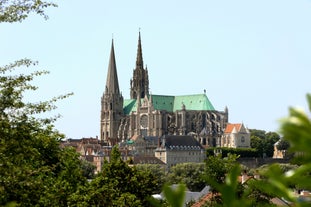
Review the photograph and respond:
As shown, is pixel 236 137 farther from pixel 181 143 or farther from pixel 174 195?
pixel 174 195

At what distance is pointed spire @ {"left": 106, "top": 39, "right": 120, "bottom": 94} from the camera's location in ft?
557

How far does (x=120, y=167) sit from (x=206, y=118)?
419ft

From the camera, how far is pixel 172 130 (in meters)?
161

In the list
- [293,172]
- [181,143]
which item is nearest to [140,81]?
[181,143]

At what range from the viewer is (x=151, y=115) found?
6373 inches

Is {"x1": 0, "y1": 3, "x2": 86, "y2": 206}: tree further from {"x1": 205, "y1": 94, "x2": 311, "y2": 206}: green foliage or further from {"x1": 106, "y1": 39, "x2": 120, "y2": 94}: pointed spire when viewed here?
{"x1": 106, "y1": 39, "x2": 120, "y2": 94}: pointed spire

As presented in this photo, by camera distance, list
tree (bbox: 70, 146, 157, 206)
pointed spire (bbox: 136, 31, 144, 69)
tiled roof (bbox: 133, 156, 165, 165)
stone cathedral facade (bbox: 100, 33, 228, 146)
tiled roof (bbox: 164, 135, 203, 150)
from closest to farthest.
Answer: tree (bbox: 70, 146, 157, 206), tiled roof (bbox: 133, 156, 165, 165), tiled roof (bbox: 164, 135, 203, 150), stone cathedral facade (bbox: 100, 33, 228, 146), pointed spire (bbox: 136, 31, 144, 69)

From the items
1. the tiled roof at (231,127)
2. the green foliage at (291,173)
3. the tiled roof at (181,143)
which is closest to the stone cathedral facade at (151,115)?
the tiled roof at (231,127)

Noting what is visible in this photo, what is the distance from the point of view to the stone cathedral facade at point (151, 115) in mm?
160000

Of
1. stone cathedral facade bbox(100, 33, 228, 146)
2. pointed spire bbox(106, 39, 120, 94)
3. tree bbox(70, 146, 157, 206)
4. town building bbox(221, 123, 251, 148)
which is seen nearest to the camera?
tree bbox(70, 146, 157, 206)

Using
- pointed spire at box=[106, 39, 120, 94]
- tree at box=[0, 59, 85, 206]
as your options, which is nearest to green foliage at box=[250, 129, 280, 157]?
pointed spire at box=[106, 39, 120, 94]

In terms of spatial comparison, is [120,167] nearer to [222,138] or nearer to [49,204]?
[49,204]

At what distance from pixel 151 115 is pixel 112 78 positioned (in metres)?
16.2

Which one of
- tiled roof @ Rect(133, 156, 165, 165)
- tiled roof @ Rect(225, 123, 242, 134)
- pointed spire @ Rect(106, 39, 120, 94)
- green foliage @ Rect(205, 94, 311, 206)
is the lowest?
green foliage @ Rect(205, 94, 311, 206)
